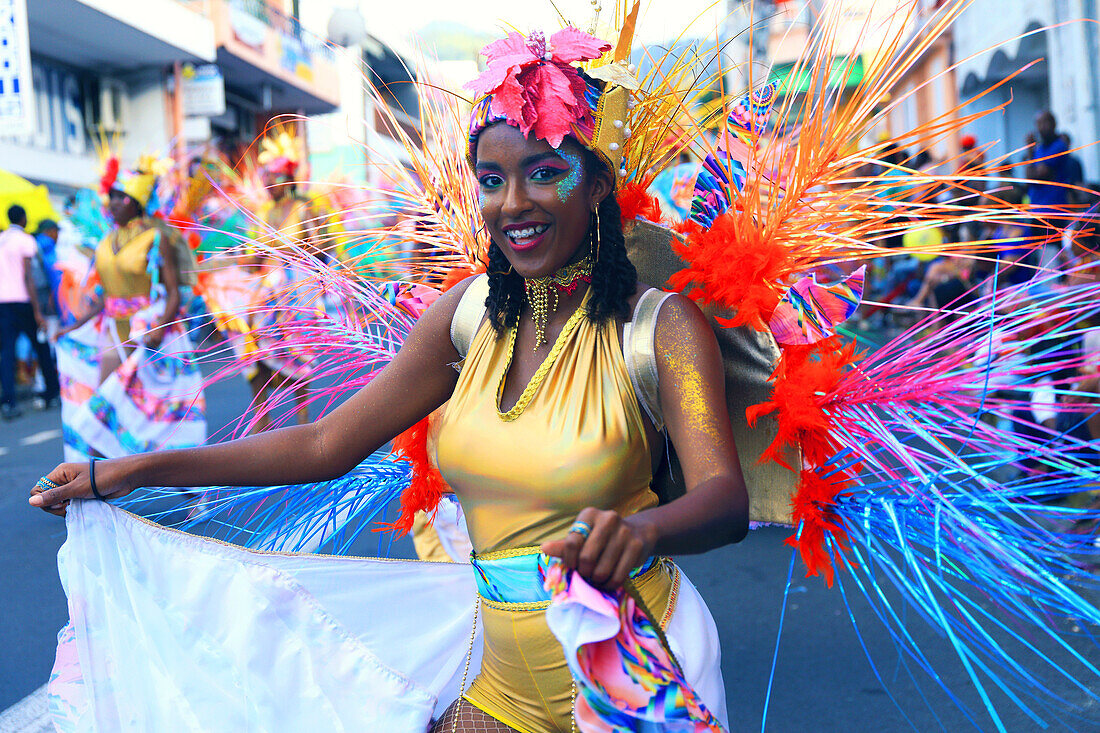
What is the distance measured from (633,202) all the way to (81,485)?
110 cm

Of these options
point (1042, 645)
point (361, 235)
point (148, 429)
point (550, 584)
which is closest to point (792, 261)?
point (550, 584)

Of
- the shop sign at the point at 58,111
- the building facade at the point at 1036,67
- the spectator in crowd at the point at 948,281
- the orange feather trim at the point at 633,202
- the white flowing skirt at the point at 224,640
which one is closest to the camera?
the white flowing skirt at the point at 224,640

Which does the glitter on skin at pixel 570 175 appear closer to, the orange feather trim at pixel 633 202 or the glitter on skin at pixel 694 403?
the orange feather trim at pixel 633 202

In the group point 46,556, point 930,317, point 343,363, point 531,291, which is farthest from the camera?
point 46,556

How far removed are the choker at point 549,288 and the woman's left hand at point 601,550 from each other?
0.63 metres

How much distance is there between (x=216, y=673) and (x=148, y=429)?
16.1 ft

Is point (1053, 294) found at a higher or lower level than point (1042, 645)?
higher

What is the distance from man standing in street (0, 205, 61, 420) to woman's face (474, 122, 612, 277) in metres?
9.52

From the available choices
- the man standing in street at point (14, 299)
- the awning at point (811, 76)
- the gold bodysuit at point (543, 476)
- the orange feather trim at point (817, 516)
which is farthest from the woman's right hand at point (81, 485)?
the man standing in street at point (14, 299)

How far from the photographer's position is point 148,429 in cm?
631

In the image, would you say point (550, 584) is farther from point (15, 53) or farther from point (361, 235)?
point (15, 53)

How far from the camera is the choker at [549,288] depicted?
70.6 inches

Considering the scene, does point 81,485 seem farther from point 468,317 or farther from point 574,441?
point 574,441

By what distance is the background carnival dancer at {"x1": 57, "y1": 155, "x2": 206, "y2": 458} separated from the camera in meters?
Answer: 6.20
